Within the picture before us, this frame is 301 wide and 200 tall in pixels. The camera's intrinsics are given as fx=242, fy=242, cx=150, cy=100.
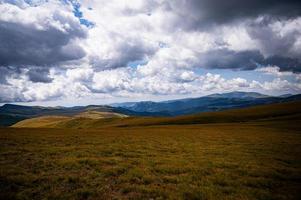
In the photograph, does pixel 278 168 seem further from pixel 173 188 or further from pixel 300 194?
pixel 173 188

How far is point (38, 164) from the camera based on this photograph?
64.3ft

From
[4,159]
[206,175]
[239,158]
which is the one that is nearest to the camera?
[206,175]

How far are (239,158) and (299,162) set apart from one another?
17.3 feet

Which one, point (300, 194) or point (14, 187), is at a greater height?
point (14, 187)

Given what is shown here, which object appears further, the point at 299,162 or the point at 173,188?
the point at 299,162

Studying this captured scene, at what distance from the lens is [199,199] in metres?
12.4

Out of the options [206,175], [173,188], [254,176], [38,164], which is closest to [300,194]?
[254,176]

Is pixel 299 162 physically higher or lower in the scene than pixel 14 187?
lower

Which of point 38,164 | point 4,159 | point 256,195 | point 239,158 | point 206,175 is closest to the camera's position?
point 256,195

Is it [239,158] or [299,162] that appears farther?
[239,158]

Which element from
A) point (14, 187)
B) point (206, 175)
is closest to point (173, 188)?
point (206, 175)

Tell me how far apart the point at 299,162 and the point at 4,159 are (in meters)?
26.9

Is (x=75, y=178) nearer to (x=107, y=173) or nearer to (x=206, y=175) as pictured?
(x=107, y=173)

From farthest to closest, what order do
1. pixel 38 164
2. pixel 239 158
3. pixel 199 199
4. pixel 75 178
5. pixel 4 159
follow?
1. pixel 239 158
2. pixel 4 159
3. pixel 38 164
4. pixel 75 178
5. pixel 199 199
